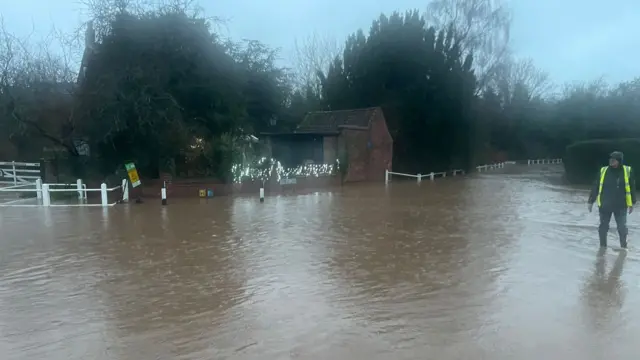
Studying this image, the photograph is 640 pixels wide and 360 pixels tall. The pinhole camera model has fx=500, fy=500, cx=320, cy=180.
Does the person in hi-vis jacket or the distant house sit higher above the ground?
the distant house

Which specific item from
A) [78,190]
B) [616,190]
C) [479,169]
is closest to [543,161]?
[479,169]

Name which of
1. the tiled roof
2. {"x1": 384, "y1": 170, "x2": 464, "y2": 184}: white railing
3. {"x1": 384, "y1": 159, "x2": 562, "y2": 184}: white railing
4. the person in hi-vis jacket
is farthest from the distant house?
the person in hi-vis jacket

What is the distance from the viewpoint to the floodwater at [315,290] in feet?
15.9

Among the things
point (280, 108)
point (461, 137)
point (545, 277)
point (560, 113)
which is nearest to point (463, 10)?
point (461, 137)

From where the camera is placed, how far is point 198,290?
6695 mm

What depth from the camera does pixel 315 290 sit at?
21.7 feet

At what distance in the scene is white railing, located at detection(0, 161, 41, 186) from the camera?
2245 cm

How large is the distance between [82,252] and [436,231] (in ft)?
23.8

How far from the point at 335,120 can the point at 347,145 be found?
14.7ft

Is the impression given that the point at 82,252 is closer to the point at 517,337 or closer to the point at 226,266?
the point at 226,266

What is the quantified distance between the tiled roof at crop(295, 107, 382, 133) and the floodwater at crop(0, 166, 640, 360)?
16803 millimetres

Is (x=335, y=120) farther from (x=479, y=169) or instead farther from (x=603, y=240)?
(x=603, y=240)

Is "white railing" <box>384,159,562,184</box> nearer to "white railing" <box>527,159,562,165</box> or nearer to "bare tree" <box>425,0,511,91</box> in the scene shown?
"white railing" <box>527,159,562,165</box>

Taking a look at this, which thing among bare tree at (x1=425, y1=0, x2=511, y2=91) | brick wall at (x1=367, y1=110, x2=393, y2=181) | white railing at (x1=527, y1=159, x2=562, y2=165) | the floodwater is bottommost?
the floodwater
